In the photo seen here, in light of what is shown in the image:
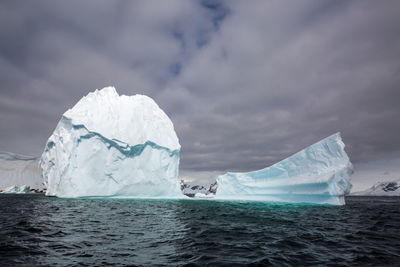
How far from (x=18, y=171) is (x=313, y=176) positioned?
3083 inches

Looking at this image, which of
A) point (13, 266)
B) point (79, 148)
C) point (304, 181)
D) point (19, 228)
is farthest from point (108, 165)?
point (13, 266)

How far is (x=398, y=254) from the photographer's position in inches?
213

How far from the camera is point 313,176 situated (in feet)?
69.2

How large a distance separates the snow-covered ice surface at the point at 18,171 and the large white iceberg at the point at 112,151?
43081 mm

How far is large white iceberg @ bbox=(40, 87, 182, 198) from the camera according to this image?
1022 inches

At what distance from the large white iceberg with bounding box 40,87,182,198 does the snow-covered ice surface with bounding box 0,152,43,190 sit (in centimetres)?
4308

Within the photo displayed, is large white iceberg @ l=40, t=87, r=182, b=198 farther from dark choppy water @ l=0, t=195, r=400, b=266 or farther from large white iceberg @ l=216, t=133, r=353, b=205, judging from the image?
dark choppy water @ l=0, t=195, r=400, b=266

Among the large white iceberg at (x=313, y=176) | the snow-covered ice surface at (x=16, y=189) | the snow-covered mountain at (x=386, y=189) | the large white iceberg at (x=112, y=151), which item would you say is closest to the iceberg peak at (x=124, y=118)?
the large white iceberg at (x=112, y=151)

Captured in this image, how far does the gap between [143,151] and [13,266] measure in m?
25.3

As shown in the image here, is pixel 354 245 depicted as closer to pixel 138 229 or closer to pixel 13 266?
pixel 138 229

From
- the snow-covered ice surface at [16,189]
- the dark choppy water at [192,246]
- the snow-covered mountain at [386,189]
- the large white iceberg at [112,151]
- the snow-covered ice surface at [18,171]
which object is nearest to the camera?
the dark choppy water at [192,246]

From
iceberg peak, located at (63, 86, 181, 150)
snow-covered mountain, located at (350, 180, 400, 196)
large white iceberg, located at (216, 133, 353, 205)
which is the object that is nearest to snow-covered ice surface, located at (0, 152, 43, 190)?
iceberg peak, located at (63, 86, 181, 150)

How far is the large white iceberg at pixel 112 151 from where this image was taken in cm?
2595

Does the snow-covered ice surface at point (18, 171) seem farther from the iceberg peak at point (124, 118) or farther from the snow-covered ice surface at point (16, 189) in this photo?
the iceberg peak at point (124, 118)
